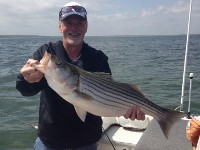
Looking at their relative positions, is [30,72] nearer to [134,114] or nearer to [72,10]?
[72,10]

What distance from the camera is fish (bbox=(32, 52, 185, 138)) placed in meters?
3.50

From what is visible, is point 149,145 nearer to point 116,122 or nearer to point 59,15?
point 116,122

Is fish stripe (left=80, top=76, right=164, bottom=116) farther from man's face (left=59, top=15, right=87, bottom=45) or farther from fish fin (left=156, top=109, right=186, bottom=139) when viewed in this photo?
man's face (left=59, top=15, right=87, bottom=45)

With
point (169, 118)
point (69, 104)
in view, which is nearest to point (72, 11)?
point (69, 104)

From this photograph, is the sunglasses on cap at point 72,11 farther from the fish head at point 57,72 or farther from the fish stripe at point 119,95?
the fish stripe at point 119,95

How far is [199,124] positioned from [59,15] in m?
2.47

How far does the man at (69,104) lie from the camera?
12.7ft

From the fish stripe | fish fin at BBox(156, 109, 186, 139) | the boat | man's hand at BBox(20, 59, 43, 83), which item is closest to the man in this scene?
the fish stripe

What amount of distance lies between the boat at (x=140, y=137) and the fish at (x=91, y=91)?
40.0 inches

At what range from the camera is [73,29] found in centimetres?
399

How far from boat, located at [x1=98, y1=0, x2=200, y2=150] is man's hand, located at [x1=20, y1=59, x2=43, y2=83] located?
7.22 ft

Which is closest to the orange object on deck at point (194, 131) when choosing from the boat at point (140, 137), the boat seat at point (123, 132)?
the boat at point (140, 137)

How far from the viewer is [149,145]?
4859mm

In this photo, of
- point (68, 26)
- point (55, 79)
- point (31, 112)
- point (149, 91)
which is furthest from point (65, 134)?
point (149, 91)
